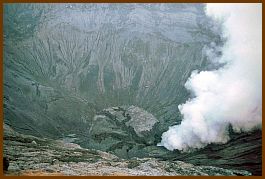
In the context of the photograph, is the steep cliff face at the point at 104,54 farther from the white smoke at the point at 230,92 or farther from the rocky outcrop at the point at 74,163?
the rocky outcrop at the point at 74,163

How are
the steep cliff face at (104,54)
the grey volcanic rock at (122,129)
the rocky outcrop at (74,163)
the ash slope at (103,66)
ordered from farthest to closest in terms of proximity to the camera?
the steep cliff face at (104,54), the ash slope at (103,66), the grey volcanic rock at (122,129), the rocky outcrop at (74,163)

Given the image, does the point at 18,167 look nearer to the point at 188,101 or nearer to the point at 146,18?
the point at 188,101

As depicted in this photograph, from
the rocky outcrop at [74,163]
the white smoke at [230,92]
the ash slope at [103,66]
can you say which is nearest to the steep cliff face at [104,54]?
the ash slope at [103,66]

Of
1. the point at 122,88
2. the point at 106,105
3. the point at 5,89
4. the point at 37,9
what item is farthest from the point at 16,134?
the point at 37,9

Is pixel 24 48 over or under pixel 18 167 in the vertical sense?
over

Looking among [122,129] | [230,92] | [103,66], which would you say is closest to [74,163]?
[122,129]

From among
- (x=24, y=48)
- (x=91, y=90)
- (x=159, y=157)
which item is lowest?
(x=159, y=157)
